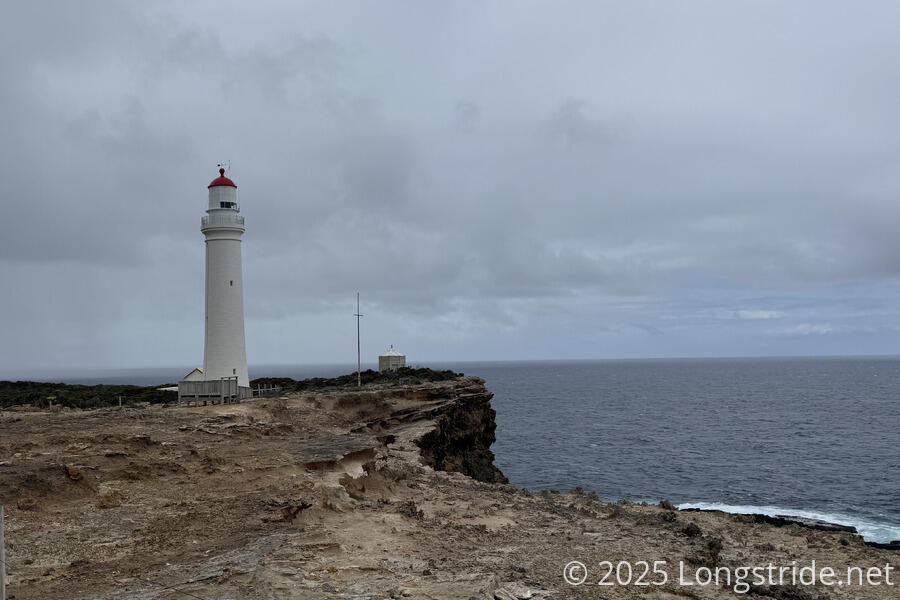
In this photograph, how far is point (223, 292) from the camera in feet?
119

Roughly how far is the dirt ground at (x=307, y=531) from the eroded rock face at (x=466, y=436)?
8660 mm

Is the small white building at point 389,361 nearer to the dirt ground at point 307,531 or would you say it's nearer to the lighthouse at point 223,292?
the lighthouse at point 223,292

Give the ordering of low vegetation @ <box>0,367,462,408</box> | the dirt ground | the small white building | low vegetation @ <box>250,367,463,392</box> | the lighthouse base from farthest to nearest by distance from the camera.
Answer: the small white building
low vegetation @ <box>250,367,463,392</box>
low vegetation @ <box>0,367,462,408</box>
the lighthouse base
the dirt ground

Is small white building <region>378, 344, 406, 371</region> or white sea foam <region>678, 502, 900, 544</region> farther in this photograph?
small white building <region>378, 344, 406, 371</region>

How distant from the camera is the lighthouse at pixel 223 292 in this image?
36.0m

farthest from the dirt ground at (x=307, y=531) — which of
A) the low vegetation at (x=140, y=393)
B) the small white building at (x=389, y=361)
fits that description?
the small white building at (x=389, y=361)

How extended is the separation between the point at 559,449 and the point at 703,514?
1416 inches

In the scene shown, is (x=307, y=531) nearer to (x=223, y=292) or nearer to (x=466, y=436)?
(x=466, y=436)

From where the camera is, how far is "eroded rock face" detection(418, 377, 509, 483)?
32062 millimetres

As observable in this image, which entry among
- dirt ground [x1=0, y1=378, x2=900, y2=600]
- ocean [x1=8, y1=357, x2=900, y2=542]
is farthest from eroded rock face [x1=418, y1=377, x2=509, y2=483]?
dirt ground [x1=0, y1=378, x2=900, y2=600]

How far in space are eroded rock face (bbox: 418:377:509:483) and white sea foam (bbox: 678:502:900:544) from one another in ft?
39.0

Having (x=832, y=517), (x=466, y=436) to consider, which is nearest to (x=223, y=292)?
(x=466, y=436)

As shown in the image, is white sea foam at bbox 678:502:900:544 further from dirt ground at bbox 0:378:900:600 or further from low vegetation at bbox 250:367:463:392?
low vegetation at bbox 250:367:463:392

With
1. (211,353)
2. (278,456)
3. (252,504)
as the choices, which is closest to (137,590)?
(252,504)
